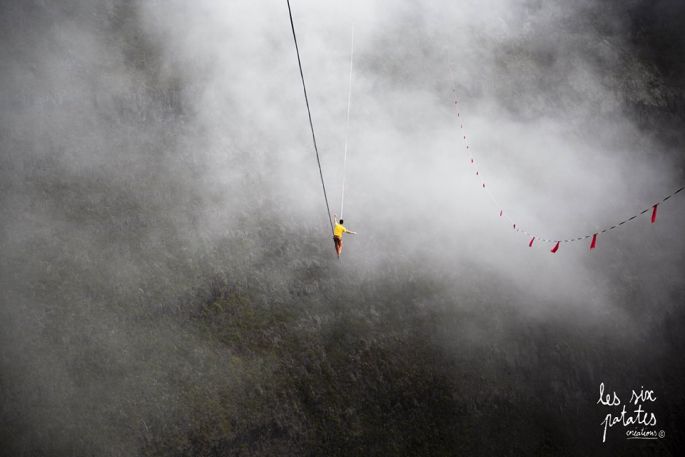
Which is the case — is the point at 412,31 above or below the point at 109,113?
above

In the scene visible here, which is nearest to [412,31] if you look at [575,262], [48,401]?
[575,262]

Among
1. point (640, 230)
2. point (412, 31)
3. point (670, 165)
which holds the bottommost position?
point (640, 230)

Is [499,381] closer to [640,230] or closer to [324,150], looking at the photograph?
[640,230]

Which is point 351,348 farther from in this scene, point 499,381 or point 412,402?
point 499,381

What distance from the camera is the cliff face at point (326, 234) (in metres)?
13.4

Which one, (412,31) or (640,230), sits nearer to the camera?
(640,230)

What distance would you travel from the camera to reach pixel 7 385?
1279 centimetres

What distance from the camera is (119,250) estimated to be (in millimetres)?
14484

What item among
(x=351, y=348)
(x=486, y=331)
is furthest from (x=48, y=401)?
(x=486, y=331)

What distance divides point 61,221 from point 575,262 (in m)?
17.5

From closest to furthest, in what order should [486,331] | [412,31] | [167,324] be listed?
[167,324] < [486,331] < [412,31]

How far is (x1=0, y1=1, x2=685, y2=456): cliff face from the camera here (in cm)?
1339

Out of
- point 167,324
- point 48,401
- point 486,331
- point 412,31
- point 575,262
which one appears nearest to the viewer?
point 48,401

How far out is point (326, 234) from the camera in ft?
51.4
